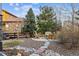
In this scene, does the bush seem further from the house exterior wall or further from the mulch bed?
the house exterior wall

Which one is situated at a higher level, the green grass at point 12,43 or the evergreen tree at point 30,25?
the evergreen tree at point 30,25

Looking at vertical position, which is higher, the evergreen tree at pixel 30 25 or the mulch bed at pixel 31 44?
the evergreen tree at pixel 30 25

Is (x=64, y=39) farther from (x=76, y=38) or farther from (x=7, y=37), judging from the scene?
(x=7, y=37)

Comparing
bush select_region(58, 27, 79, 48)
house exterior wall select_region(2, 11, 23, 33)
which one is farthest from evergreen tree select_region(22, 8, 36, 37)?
bush select_region(58, 27, 79, 48)

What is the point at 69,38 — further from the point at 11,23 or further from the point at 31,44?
the point at 11,23

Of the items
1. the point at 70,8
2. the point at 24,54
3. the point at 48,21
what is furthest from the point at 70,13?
the point at 24,54

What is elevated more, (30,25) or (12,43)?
(30,25)

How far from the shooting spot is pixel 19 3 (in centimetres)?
116

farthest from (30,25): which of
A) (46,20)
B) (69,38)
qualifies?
(69,38)

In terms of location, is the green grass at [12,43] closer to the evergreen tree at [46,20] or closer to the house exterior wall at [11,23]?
the house exterior wall at [11,23]

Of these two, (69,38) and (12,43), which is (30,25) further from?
(69,38)

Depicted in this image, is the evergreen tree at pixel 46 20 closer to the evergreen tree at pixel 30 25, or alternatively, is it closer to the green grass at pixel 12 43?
the evergreen tree at pixel 30 25

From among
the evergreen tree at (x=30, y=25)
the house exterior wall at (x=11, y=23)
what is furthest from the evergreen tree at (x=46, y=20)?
the house exterior wall at (x=11, y=23)

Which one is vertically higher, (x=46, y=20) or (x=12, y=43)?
(x=46, y=20)
